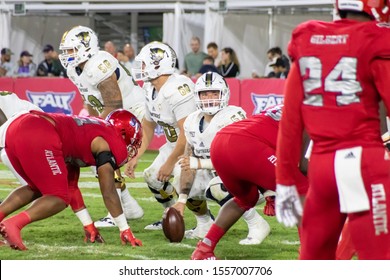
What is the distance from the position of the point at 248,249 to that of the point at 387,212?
9.88 ft

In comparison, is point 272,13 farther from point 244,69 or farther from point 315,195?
point 315,195

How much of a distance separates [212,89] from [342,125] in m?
3.09

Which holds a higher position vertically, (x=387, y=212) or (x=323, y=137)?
(x=323, y=137)

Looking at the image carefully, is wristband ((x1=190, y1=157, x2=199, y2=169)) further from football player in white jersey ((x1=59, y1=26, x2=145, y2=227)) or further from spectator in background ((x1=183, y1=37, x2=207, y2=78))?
spectator in background ((x1=183, y1=37, x2=207, y2=78))

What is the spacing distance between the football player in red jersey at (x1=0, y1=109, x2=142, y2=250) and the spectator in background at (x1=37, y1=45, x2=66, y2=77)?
9216mm

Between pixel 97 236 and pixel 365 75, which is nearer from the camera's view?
pixel 365 75

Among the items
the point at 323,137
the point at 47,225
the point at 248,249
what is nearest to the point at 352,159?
the point at 323,137

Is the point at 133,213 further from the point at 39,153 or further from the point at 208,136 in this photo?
the point at 39,153

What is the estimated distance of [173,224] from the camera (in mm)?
6984

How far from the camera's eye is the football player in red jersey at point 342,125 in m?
3.98

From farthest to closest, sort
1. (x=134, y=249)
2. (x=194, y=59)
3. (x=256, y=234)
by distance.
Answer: (x=194, y=59)
(x=256, y=234)
(x=134, y=249)

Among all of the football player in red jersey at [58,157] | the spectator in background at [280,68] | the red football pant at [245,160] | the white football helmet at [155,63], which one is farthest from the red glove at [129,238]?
the spectator in background at [280,68]

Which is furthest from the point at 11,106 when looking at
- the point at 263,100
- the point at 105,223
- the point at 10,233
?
the point at 263,100

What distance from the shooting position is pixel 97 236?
7.07m
